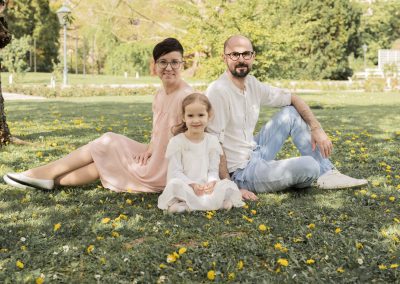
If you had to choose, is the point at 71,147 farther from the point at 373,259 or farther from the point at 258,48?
the point at 258,48

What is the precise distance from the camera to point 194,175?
4.34 metres

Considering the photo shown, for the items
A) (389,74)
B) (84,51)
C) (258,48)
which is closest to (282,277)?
(258,48)

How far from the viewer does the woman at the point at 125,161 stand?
459 cm

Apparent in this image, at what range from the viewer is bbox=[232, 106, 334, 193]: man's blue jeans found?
459cm

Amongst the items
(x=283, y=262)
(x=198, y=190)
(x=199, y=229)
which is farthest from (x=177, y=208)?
(x=283, y=262)

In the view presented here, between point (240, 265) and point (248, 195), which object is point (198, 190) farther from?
point (240, 265)

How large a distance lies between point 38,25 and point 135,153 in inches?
1504

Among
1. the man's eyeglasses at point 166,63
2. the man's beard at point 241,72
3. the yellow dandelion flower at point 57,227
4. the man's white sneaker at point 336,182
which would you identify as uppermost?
the man's eyeglasses at point 166,63

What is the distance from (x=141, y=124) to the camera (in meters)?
10.6

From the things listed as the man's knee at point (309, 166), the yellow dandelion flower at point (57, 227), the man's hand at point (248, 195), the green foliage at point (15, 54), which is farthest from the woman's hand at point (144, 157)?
the green foliage at point (15, 54)

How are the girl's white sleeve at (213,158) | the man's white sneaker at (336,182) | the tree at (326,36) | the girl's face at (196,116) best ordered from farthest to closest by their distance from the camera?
the tree at (326,36), the man's white sneaker at (336,182), the girl's white sleeve at (213,158), the girl's face at (196,116)

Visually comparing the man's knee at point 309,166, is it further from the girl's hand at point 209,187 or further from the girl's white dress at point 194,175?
the girl's hand at point 209,187

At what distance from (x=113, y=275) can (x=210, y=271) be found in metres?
0.54

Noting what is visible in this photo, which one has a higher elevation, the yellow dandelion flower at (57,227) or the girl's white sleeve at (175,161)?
the girl's white sleeve at (175,161)
